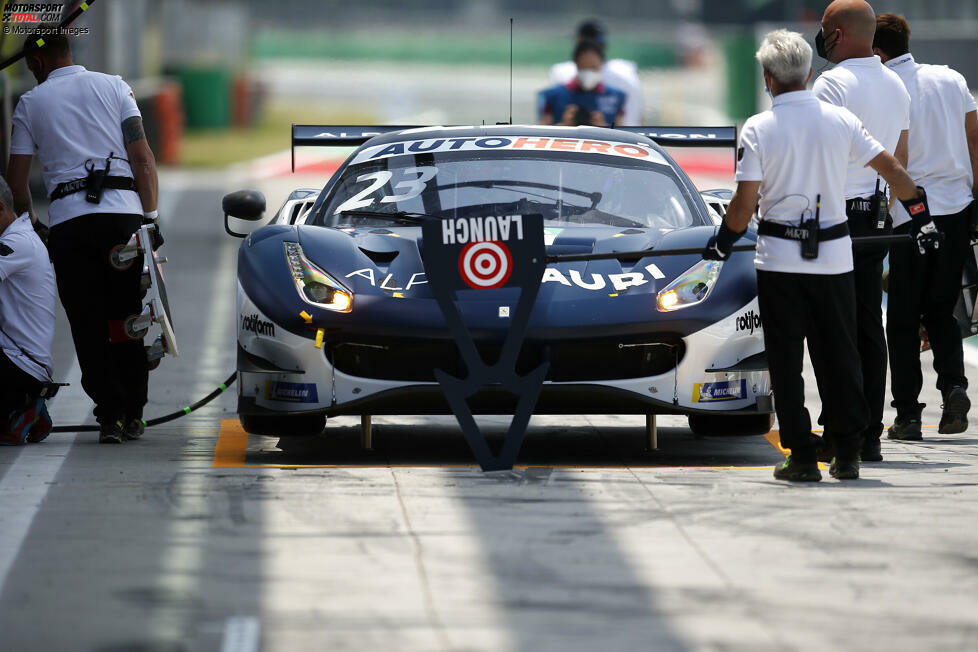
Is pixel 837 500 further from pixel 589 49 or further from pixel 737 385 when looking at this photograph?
pixel 589 49

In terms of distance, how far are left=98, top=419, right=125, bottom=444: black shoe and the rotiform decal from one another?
8.87 ft

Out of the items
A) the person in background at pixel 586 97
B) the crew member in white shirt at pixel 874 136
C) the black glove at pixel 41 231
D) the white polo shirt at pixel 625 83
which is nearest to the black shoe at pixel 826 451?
the crew member in white shirt at pixel 874 136

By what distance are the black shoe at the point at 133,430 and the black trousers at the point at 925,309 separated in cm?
330

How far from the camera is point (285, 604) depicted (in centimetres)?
443

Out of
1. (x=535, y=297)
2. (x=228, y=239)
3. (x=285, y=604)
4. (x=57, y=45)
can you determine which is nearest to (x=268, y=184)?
(x=228, y=239)

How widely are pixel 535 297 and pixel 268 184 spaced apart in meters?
19.2

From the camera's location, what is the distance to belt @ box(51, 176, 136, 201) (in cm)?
724

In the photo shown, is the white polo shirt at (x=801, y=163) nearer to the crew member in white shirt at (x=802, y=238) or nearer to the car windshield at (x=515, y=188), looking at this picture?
the crew member in white shirt at (x=802, y=238)

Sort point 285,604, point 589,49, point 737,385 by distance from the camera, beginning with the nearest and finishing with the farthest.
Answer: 1. point 285,604
2. point 737,385
3. point 589,49

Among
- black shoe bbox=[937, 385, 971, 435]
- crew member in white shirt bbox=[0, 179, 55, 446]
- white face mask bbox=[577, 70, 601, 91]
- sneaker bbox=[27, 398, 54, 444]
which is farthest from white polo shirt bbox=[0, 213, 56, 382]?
white face mask bbox=[577, 70, 601, 91]

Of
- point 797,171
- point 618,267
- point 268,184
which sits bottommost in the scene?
point 268,184

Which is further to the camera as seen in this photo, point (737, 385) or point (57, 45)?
point (57, 45)

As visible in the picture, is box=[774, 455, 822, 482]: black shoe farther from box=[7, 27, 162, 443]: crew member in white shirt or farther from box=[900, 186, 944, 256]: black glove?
box=[7, 27, 162, 443]: crew member in white shirt

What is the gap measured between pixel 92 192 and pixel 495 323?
1.99 metres
